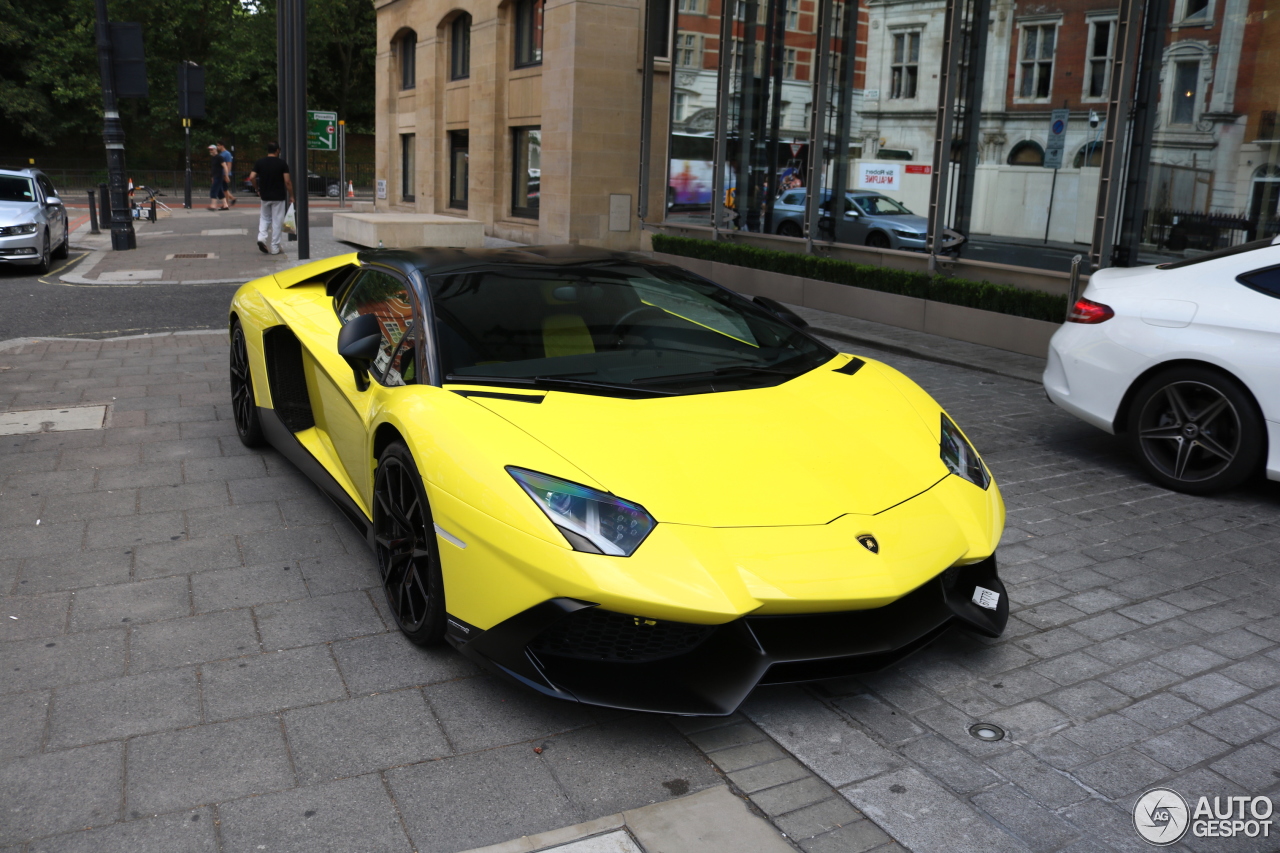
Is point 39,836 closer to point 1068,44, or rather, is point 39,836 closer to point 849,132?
point 1068,44

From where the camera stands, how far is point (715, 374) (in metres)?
4.11

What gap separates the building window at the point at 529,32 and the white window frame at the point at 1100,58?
14046 mm

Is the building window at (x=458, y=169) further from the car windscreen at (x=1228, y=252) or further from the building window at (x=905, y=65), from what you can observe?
the car windscreen at (x=1228, y=252)

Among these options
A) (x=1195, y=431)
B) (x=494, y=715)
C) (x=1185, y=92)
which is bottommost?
(x=494, y=715)

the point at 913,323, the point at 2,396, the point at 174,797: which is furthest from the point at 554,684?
the point at 913,323

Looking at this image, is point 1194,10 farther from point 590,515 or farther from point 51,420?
point 51,420

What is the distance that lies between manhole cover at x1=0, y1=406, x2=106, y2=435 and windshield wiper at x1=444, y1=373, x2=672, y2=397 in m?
3.91

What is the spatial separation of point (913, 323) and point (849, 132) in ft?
10.7

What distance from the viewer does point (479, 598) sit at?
3.24 meters

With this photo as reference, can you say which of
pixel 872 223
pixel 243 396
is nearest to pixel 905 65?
pixel 872 223

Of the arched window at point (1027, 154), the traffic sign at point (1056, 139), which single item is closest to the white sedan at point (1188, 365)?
the traffic sign at point (1056, 139)

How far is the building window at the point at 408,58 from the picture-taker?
3041cm

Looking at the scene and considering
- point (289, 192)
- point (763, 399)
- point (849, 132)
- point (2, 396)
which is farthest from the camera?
point (289, 192)

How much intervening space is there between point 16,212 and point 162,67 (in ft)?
149
